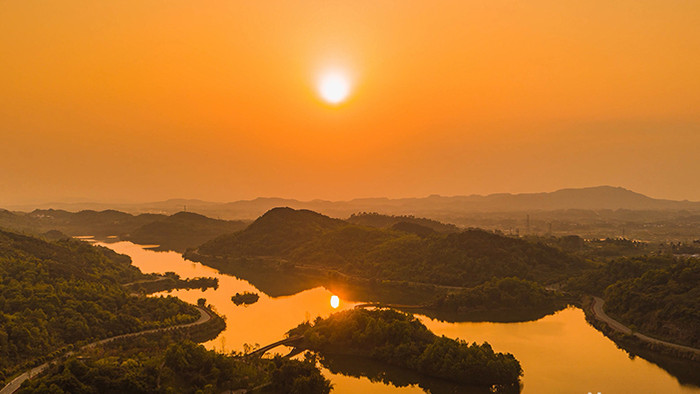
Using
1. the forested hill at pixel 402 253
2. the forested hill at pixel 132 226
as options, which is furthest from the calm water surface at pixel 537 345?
the forested hill at pixel 132 226

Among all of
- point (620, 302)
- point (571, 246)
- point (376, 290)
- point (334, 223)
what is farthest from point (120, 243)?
point (620, 302)

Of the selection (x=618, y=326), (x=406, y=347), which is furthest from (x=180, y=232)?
(x=618, y=326)

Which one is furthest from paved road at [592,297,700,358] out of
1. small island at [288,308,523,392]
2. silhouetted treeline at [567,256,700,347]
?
small island at [288,308,523,392]

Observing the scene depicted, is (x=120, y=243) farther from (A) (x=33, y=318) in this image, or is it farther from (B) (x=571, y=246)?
(B) (x=571, y=246)

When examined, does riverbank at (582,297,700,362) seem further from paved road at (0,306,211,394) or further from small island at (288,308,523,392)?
paved road at (0,306,211,394)

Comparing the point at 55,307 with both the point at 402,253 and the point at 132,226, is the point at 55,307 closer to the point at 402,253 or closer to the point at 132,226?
the point at 402,253

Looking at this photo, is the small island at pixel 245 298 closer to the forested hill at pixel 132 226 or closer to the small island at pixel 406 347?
the small island at pixel 406 347
